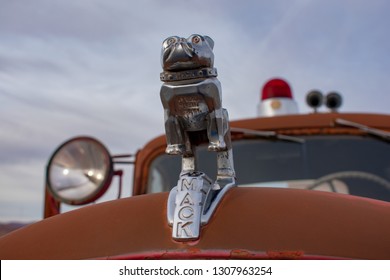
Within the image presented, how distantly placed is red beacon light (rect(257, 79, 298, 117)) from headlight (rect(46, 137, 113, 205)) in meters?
1.36

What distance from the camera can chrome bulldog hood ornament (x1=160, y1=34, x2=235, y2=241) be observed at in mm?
1112

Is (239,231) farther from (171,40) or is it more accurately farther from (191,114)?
(171,40)

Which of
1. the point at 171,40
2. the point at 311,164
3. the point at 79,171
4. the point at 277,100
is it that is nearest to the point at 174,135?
the point at 171,40

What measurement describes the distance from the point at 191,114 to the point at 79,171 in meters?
1.21

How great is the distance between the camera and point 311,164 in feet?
8.05

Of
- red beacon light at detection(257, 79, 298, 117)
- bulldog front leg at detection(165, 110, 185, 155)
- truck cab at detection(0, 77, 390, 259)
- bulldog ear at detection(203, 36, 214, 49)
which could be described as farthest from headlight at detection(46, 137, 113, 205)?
red beacon light at detection(257, 79, 298, 117)

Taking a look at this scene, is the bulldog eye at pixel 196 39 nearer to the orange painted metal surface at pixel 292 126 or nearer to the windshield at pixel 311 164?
the windshield at pixel 311 164

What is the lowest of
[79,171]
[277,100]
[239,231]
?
[239,231]

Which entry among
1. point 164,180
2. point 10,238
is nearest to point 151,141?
point 164,180

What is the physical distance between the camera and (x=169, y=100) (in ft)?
3.91

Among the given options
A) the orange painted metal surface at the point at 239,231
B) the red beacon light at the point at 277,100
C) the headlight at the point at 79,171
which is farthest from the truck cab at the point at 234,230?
the red beacon light at the point at 277,100

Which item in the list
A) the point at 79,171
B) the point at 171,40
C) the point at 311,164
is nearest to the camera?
the point at 171,40

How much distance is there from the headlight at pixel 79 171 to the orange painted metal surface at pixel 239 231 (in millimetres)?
1023

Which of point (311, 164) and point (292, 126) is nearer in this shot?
point (311, 164)
